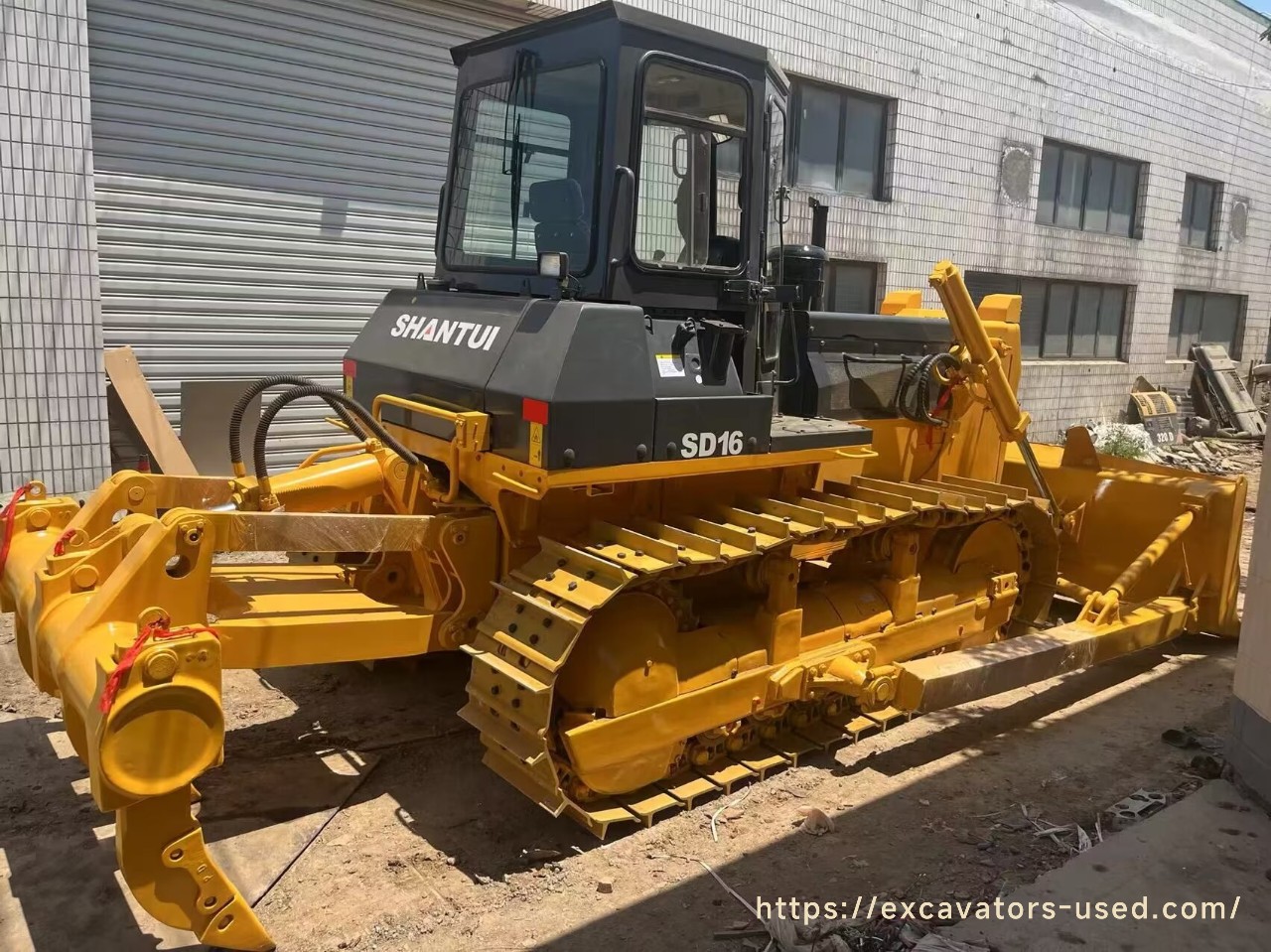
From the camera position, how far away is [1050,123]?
1401 centimetres

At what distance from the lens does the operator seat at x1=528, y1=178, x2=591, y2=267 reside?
416 centimetres

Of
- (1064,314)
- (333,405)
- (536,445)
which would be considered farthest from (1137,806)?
(1064,314)

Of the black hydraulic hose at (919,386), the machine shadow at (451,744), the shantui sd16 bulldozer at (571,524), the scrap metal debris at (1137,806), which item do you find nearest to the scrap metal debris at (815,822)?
the shantui sd16 bulldozer at (571,524)

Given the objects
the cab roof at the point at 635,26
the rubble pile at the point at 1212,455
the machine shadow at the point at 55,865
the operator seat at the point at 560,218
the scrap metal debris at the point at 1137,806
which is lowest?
the machine shadow at the point at 55,865

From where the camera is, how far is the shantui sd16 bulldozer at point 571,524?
347cm

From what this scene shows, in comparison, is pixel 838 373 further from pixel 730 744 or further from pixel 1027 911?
pixel 1027 911

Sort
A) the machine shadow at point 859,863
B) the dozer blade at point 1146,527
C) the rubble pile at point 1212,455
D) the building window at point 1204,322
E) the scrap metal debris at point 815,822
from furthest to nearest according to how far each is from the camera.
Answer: the building window at point 1204,322 < the rubble pile at point 1212,455 < the dozer blade at point 1146,527 < the scrap metal debris at point 815,822 < the machine shadow at point 859,863

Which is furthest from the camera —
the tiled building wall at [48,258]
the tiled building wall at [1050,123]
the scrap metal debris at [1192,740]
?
the tiled building wall at [1050,123]

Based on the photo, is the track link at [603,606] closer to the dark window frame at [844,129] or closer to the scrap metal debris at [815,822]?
the scrap metal debris at [815,822]

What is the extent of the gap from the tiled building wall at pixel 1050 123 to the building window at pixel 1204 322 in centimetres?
26

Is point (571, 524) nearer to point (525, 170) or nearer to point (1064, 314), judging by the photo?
point (525, 170)

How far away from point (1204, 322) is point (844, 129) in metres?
10.0

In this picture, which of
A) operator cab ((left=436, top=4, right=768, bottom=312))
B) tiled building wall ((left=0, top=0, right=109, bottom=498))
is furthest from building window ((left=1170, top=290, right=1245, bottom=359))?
tiled building wall ((left=0, top=0, right=109, bottom=498))

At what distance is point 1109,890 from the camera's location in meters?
3.56
